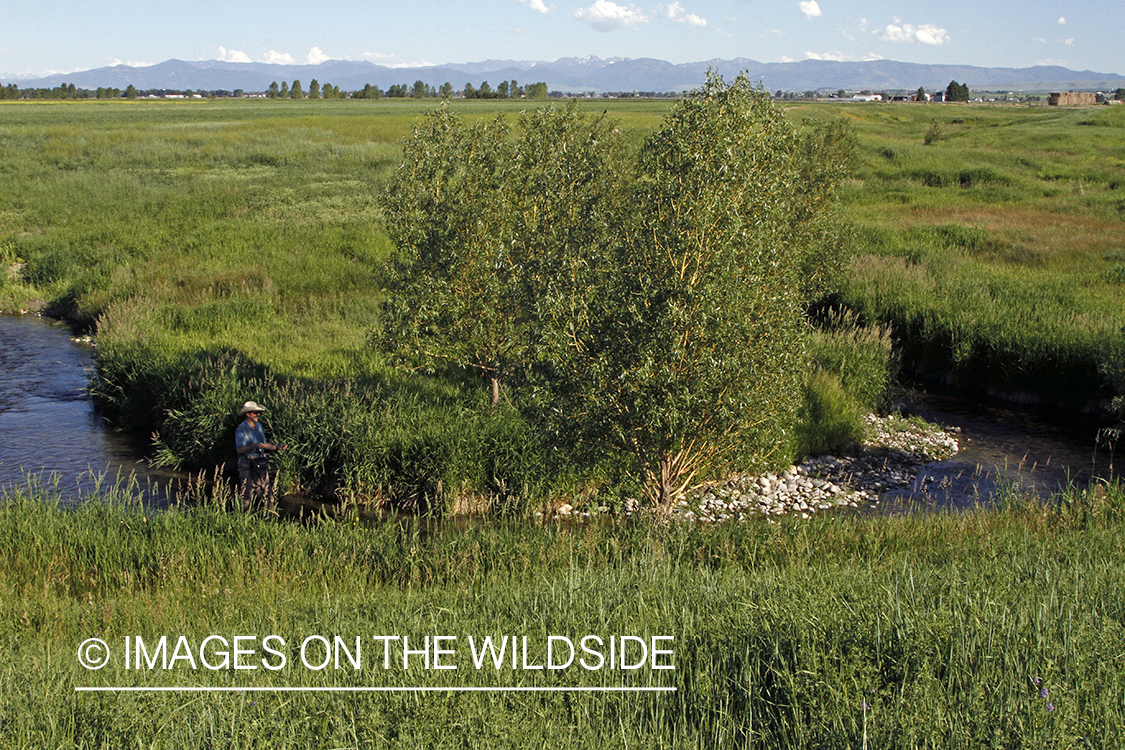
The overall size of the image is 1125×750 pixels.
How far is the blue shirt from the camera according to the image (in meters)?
15.3

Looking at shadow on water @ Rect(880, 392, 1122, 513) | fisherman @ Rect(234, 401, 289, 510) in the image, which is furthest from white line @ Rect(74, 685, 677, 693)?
shadow on water @ Rect(880, 392, 1122, 513)

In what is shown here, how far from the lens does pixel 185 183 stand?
5184 centimetres

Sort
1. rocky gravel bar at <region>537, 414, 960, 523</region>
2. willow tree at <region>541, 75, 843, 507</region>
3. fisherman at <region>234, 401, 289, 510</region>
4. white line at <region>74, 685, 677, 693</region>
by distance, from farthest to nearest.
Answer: rocky gravel bar at <region>537, 414, 960, 523</region> → fisherman at <region>234, 401, 289, 510</region> → willow tree at <region>541, 75, 843, 507</region> → white line at <region>74, 685, 677, 693</region>

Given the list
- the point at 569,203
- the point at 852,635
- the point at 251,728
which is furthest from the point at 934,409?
the point at 251,728

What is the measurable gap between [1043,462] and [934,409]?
4870 mm

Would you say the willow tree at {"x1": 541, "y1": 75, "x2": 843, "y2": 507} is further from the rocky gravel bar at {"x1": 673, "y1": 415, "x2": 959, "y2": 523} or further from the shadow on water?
the shadow on water

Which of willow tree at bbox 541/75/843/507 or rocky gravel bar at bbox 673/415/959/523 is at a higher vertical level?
willow tree at bbox 541/75/843/507

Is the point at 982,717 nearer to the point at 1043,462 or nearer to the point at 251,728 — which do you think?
the point at 251,728

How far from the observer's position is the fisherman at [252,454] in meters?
15.3

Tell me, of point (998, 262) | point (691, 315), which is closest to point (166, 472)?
point (691, 315)

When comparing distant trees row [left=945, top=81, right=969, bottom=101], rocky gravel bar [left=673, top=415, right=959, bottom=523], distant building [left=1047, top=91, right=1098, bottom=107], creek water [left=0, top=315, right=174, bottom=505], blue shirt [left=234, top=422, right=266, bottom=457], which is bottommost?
rocky gravel bar [left=673, top=415, right=959, bottom=523]

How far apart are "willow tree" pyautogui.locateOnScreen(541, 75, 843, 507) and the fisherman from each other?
20.4ft

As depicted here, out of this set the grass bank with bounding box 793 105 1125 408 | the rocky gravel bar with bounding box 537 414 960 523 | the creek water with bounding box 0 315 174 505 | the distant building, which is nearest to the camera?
the rocky gravel bar with bounding box 537 414 960 523

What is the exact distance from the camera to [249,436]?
607 inches
